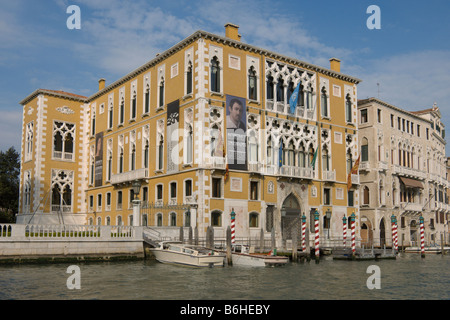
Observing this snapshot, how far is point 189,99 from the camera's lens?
30.0 m

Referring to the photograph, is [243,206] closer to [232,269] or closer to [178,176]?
[178,176]

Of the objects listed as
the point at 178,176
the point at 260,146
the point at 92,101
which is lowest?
the point at 178,176

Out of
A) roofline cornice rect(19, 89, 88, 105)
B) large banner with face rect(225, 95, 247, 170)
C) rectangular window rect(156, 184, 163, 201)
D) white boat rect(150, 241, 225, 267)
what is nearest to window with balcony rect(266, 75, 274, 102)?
large banner with face rect(225, 95, 247, 170)

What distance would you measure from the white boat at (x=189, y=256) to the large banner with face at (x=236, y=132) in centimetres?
767

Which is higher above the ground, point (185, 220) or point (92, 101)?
point (92, 101)

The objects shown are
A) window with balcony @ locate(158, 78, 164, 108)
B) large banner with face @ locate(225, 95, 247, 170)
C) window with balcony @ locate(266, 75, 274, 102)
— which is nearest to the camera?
large banner with face @ locate(225, 95, 247, 170)

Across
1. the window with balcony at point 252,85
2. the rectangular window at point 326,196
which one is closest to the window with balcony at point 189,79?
the window with balcony at point 252,85

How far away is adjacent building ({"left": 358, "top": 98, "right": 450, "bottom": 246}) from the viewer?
40656mm

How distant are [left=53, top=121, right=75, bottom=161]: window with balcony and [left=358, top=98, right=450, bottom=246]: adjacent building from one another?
23.8 metres

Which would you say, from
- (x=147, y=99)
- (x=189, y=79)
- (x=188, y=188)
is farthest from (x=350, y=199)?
(x=147, y=99)

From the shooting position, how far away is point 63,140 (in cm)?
4088

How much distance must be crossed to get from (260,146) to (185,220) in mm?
6591

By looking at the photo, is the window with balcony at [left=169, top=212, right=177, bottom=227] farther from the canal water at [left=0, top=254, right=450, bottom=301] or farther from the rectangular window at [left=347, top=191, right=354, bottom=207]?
the rectangular window at [left=347, top=191, right=354, bottom=207]
